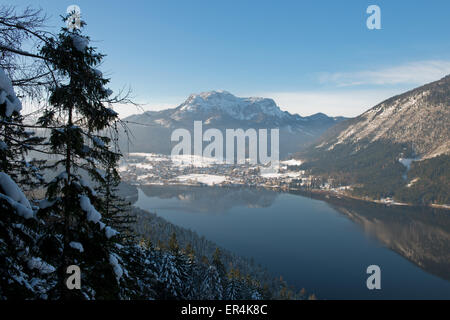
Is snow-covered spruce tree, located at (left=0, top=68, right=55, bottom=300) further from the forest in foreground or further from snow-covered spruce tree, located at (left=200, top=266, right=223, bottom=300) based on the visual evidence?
snow-covered spruce tree, located at (left=200, top=266, right=223, bottom=300)

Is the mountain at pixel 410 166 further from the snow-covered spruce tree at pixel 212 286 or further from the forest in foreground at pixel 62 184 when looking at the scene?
the forest in foreground at pixel 62 184

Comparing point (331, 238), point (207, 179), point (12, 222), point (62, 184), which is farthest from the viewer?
point (207, 179)

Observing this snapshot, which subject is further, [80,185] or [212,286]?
[212,286]

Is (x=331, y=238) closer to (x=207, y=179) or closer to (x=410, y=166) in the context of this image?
(x=410, y=166)

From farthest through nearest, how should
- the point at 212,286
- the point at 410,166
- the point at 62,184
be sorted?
the point at 410,166, the point at 212,286, the point at 62,184

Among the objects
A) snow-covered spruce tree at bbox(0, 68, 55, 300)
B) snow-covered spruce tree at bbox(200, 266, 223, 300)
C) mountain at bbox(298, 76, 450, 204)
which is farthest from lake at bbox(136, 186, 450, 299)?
snow-covered spruce tree at bbox(0, 68, 55, 300)

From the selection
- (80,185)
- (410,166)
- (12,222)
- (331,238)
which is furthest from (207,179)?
(12,222)
